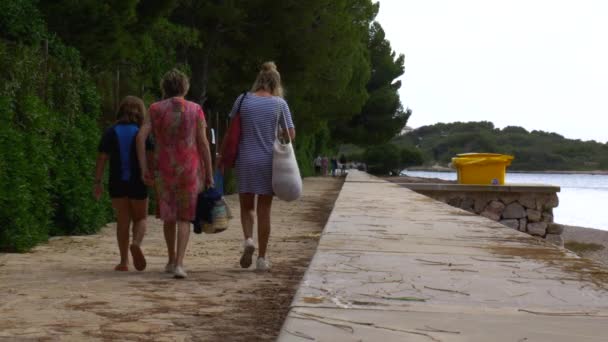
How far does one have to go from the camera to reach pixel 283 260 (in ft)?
26.1

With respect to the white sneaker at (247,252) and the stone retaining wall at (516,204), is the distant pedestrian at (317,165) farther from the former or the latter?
the white sneaker at (247,252)

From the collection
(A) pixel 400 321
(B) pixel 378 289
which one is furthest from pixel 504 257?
(A) pixel 400 321

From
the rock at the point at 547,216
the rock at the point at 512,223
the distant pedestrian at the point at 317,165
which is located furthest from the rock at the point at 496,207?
the distant pedestrian at the point at 317,165

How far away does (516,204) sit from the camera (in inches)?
701

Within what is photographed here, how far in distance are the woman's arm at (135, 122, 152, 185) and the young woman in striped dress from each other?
679 millimetres

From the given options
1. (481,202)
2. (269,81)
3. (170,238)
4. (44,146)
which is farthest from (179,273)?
(481,202)

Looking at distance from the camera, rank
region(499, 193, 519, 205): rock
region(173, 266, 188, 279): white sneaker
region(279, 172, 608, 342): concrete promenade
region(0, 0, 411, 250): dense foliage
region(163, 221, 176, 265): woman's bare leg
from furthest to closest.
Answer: region(499, 193, 519, 205): rock → region(0, 0, 411, 250): dense foliage → region(163, 221, 176, 265): woman's bare leg → region(173, 266, 188, 279): white sneaker → region(279, 172, 608, 342): concrete promenade

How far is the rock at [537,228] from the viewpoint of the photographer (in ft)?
57.3

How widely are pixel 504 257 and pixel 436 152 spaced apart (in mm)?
123629

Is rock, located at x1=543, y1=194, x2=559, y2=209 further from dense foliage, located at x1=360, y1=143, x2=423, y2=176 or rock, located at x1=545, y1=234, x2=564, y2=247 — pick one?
dense foliage, located at x1=360, y1=143, x2=423, y2=176

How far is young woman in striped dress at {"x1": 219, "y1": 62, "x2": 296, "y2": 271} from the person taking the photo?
680 cm

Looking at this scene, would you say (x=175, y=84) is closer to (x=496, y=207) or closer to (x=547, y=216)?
(x=496, y=207)

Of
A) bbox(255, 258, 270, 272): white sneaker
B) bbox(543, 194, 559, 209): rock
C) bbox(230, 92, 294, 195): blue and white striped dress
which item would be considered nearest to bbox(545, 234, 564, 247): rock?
bbox(543, 194, 559, 209): rock

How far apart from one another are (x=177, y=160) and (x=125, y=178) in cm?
67
